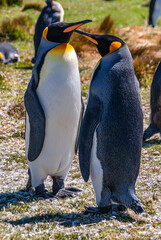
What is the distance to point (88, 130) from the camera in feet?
11.2

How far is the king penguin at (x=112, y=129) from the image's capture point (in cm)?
338

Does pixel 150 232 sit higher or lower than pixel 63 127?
lower

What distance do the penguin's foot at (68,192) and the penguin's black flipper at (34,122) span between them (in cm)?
50

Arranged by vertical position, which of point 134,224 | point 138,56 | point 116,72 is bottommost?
point 134,224

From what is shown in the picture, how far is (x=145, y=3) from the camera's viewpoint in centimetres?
2047

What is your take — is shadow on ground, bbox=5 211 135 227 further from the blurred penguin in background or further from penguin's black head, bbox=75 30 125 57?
the blurred penguin in background

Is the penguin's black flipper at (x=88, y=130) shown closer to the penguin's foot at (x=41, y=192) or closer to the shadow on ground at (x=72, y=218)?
the shadow on ground at (x=72, y=218)

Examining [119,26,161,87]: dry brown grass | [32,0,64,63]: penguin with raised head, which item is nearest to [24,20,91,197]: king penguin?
[119,26,161,87]: dry brown grass

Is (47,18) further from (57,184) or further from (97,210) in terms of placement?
(97,210)

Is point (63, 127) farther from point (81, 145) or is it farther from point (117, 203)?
point (117, 203)

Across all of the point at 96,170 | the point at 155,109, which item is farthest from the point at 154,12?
the point at 96,170

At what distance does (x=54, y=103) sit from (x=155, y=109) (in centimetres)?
264

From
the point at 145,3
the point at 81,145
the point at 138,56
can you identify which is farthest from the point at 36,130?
the point at 145,3

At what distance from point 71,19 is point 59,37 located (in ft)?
37.0
